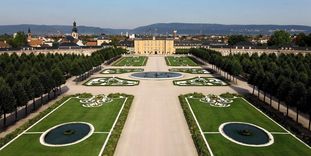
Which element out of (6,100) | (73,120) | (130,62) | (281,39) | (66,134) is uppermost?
(281,39)

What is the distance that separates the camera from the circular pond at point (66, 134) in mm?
36750

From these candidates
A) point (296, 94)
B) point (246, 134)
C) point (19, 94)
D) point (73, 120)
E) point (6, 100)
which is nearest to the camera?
point (246, 134)

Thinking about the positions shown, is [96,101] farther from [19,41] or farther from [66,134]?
[19,41]

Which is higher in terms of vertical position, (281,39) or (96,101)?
(281,39)

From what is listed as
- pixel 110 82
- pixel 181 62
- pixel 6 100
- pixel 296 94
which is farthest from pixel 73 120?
pixel 181 62

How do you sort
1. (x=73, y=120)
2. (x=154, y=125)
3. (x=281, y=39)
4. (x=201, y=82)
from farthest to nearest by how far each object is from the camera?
(x=281, y=39), (x=201, y=82), (x=73, y=120), (x=154, y=125)

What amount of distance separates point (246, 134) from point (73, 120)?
23859mm

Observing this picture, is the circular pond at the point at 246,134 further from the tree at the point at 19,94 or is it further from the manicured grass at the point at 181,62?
the manicured grass at the point at 181,62

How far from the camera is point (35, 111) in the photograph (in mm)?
50250

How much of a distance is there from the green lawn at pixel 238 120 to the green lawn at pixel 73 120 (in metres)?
12.7

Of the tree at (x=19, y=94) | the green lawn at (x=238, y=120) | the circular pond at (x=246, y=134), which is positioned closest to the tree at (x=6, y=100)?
the tree at (x=19, y=94)

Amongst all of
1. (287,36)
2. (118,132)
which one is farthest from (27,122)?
(287,36)

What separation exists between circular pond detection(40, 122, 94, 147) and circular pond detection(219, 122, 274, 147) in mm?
17298

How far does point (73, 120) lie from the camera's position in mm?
45438
